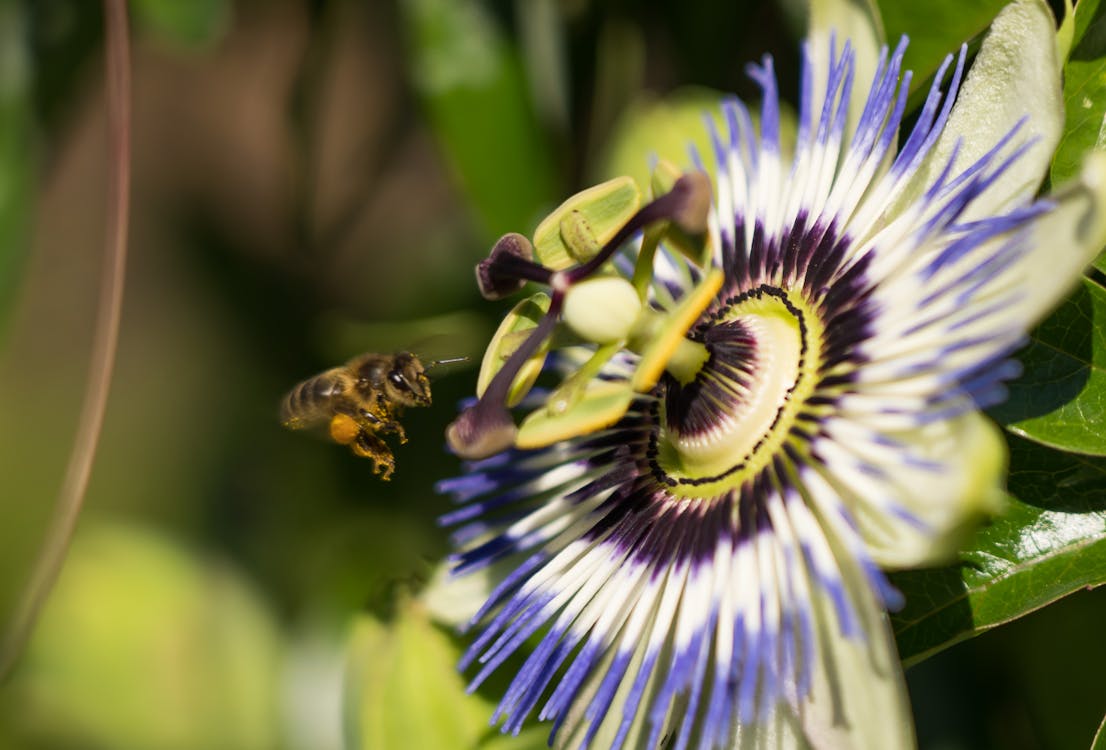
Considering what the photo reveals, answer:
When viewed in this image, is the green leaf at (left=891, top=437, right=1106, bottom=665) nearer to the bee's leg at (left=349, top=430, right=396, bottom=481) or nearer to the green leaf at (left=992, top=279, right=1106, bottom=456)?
the green leaf at (left=992, top=279, right=1106, bottom=456)

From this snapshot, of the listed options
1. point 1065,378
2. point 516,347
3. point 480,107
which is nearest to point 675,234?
point 516,347

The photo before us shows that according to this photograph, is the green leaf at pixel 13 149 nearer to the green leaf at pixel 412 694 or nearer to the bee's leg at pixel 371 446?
the bee's leg at pixel 371 446

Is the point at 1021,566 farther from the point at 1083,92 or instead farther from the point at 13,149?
the point at 13,149

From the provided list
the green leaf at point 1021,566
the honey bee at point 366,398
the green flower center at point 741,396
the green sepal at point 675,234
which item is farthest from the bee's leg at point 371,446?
the green leaf at point 1021,566

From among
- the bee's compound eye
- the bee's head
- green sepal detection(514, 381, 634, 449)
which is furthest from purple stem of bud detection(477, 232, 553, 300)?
the bee's compound eye

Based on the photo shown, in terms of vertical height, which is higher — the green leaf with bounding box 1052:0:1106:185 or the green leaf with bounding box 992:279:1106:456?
the green leaf with bounding box 1052:0:1106:185

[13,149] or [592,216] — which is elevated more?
[592,216]
